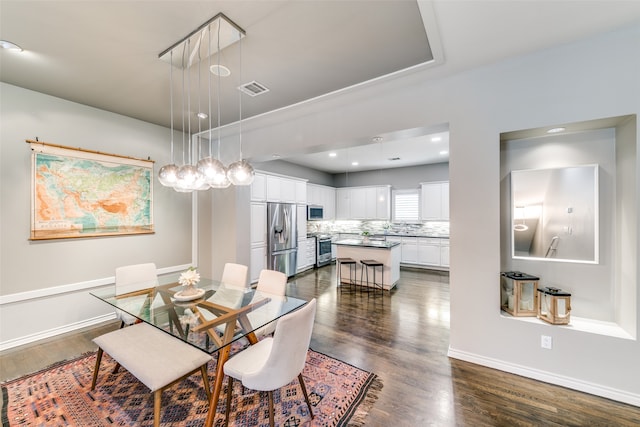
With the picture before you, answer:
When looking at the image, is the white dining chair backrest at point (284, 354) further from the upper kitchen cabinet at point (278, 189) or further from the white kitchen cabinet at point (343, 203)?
the white kitchen cabinet at point (343, 203)

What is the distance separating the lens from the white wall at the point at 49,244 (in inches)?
106

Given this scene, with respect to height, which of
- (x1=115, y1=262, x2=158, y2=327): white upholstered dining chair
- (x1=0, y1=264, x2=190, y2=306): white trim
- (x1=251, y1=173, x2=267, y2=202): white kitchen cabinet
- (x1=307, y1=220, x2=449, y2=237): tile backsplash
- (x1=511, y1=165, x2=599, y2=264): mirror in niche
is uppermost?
(x1=251, y1=173, x2=267, y2=202): white kitchen cabinet

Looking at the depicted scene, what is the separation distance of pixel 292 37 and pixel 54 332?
14.1 feet

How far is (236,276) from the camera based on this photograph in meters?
2.89

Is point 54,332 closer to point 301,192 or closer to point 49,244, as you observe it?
point 49,244

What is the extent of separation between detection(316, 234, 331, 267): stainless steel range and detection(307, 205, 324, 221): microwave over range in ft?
1.78

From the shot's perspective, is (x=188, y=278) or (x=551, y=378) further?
(x=188, y=278)

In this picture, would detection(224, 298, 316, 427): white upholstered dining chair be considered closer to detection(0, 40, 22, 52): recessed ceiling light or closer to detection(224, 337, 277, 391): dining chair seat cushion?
detection(224, 337, 277, 391): dining chair seat cushion

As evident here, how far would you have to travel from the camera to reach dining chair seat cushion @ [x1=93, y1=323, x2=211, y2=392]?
1573 mm

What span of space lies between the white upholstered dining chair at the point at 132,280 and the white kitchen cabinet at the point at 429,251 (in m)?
6.07

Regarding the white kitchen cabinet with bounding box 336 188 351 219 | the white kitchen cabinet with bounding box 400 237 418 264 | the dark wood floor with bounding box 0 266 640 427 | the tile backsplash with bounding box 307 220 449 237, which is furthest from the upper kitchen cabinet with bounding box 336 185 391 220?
the dark wood floor with bounding box 0 266 640 427

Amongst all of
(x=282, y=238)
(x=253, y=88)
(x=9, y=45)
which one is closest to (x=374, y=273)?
(x=282, y=238)

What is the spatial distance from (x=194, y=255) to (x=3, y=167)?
2.43 m

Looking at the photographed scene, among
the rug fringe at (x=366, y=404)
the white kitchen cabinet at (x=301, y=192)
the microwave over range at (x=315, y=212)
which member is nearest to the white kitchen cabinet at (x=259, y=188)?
the white kitchen cabinet at (x=301, y=192)
